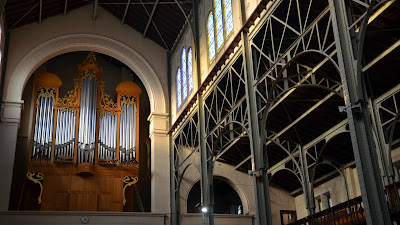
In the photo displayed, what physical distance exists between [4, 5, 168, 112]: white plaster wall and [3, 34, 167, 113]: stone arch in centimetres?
12

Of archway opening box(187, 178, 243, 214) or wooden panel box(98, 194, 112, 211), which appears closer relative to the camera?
wooden panel box(98, 194, 112, 211)

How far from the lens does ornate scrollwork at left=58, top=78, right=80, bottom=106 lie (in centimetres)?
2647

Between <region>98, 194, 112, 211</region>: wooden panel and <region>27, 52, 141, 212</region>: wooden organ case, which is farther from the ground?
<region>27, 52, 141, 212</region>: wooden organ case

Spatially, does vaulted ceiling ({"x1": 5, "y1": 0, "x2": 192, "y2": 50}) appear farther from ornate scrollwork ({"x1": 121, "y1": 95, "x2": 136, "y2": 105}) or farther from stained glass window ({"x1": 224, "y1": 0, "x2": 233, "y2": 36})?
stained glass window ({"x1": 224, "y1": 0, "x2": 233, "y2": 36})

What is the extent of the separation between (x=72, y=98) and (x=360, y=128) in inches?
755

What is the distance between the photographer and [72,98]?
88.0 ft

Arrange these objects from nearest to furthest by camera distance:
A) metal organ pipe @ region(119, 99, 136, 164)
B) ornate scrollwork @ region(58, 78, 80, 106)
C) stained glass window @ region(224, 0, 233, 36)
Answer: stained glass window @ region(224, 0, 233, 36), metal organ pipe @ region(119, 99, 136, 164), ornate scrollwork @ region(58, 78, 80, 106)

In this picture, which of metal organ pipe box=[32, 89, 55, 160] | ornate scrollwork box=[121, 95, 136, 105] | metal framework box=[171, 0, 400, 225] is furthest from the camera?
ornate scrollwork box=[121, 95, 136, 105]

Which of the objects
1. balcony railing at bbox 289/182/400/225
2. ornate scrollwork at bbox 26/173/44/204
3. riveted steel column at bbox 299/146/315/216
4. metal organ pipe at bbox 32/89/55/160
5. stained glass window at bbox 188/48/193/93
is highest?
stained glass window at bbox 188/48/193/93

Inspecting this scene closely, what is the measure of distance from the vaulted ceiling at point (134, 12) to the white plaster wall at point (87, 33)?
0.29m

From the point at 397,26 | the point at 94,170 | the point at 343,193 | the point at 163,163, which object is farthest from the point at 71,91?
the point at 397,26

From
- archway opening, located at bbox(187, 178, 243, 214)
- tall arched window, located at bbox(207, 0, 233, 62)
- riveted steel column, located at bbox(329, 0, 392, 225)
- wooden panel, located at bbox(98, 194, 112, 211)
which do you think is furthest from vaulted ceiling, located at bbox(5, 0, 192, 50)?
riveted steel column, located at bbox(329, 0, 392, 225)

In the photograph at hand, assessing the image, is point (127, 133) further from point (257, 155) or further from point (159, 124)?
point (257, 155)

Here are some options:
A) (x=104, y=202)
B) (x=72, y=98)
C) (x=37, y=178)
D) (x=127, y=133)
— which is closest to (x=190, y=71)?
(x=127, y=133)
